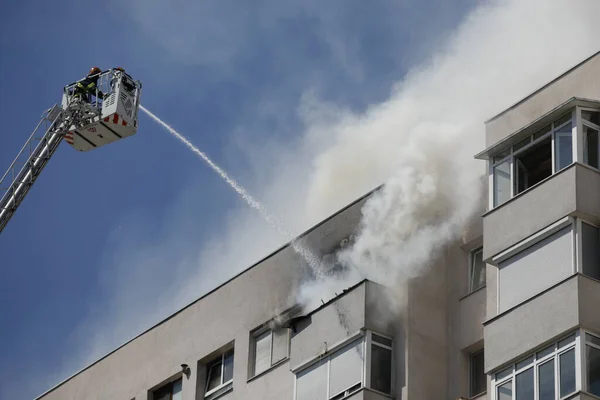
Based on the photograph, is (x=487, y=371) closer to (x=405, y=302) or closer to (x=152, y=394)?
(x=405, y=302)

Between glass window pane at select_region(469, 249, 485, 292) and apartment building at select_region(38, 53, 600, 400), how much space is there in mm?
30

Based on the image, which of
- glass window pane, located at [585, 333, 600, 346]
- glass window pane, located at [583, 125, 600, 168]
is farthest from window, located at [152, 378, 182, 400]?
glass window pane, located at [585, 333, 600, 346]

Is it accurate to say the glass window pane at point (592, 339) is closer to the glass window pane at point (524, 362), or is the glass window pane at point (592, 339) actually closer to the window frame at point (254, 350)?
the glass window pane at point (524, 362)

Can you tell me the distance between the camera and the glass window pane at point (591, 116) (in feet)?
101

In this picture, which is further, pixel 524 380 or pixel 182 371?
pixel 182 371

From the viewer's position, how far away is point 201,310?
40.0m

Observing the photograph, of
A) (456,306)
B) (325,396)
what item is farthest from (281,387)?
(456,306)

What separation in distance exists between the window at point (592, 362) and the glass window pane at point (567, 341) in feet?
0.88

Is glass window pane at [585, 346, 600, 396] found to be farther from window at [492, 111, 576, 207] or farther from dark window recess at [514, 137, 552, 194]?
dark window recess at [514, 137, 552, 194]

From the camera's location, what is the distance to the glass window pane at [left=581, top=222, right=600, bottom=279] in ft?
95.7

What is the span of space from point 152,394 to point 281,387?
242 inches

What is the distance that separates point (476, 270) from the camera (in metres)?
33.5

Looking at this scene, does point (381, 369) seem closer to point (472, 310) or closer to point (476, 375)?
point (476, 375)

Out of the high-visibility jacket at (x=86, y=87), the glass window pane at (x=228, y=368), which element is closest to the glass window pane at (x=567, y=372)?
the glass window pane at (x=228, y=368)
